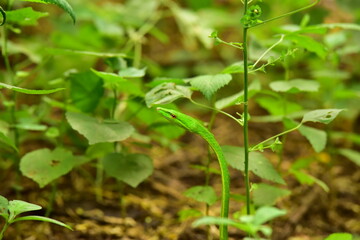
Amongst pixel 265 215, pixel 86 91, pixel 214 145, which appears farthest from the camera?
pixel 86 91

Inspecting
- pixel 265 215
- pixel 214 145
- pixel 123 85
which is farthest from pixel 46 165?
pixel 265 215

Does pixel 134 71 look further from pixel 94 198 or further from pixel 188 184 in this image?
pixel 188 184

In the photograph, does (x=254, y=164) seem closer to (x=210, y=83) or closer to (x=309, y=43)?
(x=210, y=83)

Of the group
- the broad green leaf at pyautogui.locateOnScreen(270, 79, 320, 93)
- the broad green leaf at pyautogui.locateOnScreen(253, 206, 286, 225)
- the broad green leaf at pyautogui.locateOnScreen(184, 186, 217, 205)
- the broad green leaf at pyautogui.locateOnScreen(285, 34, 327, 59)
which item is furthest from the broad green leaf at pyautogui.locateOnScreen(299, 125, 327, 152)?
the broad green leaf at pyautogui.locateOnScreen(253, 206, 286, 225)

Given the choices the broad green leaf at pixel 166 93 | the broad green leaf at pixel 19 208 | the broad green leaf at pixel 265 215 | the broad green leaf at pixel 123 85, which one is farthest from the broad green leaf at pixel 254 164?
the broad green leaf at pixel 19 208

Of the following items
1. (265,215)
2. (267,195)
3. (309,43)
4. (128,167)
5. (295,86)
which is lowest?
(267,195)

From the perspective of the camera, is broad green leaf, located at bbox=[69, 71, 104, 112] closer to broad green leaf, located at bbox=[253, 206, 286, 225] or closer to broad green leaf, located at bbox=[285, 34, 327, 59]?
broad green leaf, located at bbox=[285, 34, 327, 59]

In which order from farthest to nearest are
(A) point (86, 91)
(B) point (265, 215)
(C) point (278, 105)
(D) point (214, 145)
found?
(C) point (278, 105) → (A) point (86, 91) → (D) point (214, 145) → (B) point (265, 215)
